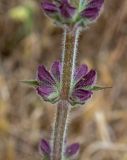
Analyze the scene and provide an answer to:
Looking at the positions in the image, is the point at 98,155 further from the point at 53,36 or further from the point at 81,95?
the point at 81,95

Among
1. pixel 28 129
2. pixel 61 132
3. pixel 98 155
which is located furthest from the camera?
pixel 28 129

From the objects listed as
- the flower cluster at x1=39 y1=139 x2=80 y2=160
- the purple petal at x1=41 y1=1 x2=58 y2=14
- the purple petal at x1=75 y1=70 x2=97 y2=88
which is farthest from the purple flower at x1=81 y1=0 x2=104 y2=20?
the flower cluster at x1=39 y1=139 x2=80 y2=160

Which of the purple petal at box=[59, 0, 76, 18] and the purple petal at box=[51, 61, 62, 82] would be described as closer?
the purple petal at box=[59, 0, 76, 18]

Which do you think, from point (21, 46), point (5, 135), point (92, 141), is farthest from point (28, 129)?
point (21, 46)

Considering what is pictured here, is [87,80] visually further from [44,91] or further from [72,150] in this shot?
[72,150]

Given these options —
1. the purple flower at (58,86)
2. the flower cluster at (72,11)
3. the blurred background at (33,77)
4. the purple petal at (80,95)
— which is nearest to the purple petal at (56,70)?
the purple flower at (58,86)

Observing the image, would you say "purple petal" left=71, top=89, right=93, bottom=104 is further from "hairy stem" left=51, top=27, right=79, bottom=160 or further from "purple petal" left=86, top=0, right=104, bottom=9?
"purple petal" left=86, top=0, right=104, bottom=9
